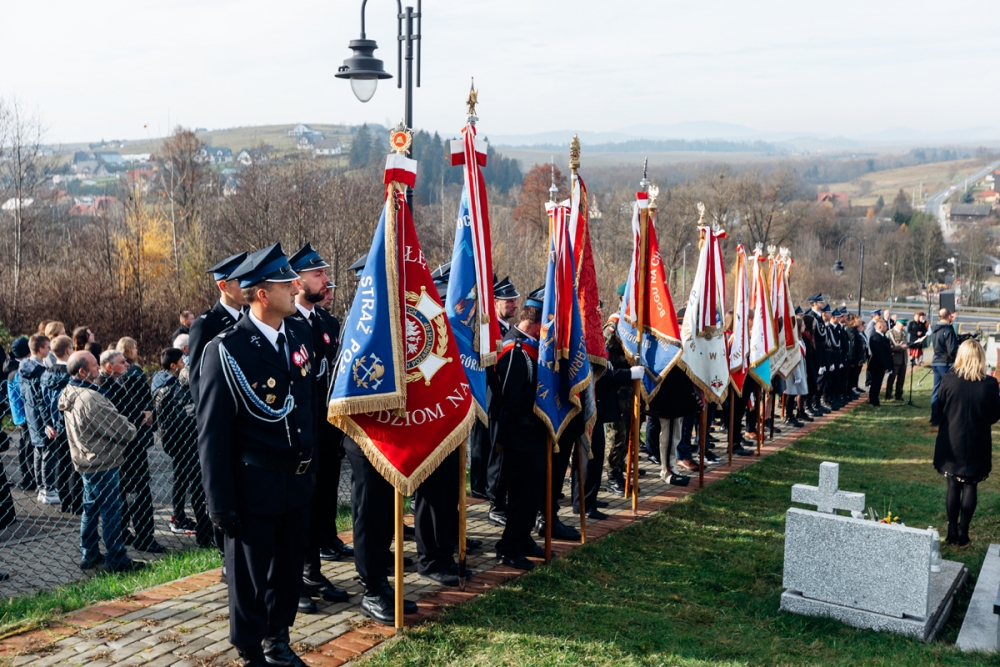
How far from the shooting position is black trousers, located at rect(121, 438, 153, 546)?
299 inches

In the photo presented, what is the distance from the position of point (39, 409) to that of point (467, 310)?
5.60 metres

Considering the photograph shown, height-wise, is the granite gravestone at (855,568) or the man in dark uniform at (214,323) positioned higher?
the man in dark uniform at (214,323)

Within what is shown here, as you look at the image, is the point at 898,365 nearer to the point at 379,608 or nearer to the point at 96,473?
the point at 379,608

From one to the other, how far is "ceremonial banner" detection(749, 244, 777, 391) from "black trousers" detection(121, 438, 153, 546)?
8.33 m

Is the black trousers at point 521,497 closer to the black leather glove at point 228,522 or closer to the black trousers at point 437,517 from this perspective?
the black trousers at point 437,517

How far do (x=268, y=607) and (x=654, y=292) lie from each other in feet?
19.0

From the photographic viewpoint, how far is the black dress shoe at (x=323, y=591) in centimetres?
589

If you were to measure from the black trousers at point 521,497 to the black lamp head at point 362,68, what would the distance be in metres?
5.22

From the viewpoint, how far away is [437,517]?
6332 millimetres

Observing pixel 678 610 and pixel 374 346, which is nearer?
pixel 374 346

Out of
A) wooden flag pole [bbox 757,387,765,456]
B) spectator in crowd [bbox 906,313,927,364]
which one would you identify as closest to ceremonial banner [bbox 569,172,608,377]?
wooden flag pole [bbox 757,387,765,456]

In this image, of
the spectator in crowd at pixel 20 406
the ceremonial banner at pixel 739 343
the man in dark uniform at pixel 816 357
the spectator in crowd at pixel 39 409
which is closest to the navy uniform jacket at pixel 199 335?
the spectator in crowd at pixel 39 409

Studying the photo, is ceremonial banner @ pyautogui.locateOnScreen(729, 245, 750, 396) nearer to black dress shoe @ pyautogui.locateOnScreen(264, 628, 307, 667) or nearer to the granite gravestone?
the granite gravestone

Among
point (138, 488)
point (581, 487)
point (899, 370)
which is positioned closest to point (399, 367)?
point (581, 487)
